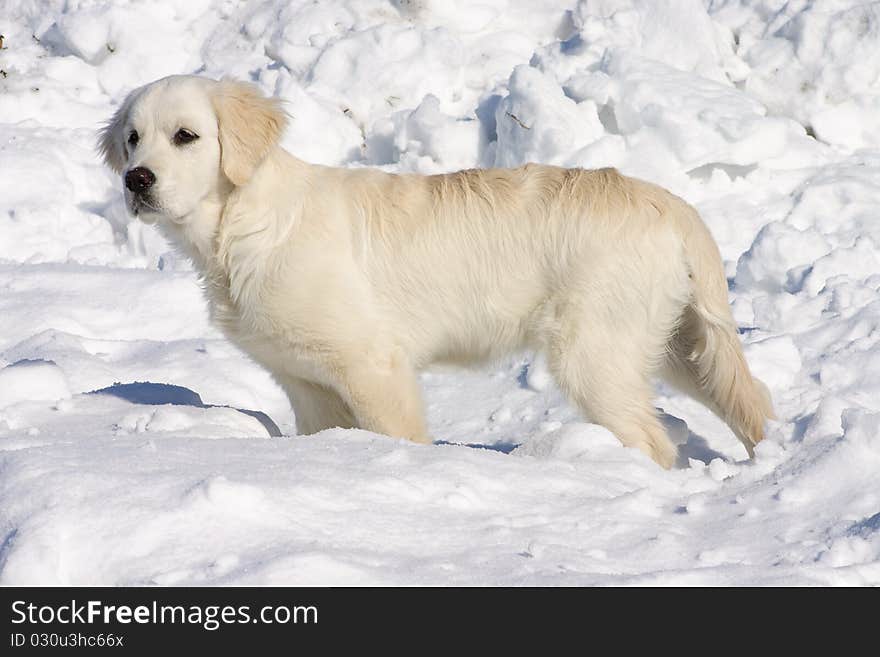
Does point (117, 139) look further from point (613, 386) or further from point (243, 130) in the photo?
point (613, 386)

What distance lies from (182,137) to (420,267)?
97cm

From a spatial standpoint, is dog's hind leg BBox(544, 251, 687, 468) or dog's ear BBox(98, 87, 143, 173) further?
dog's ear BBox(98, 87, 143, 173)

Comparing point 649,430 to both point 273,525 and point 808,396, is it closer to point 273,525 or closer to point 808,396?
point 808,396

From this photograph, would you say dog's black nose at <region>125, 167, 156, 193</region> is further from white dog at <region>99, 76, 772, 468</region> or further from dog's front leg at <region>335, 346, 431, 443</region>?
dog's front leg at <region>335, 346, 431, 443</region>

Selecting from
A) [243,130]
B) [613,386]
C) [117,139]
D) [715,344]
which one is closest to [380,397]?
[613,386]

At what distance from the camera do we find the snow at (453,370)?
8.59 feet

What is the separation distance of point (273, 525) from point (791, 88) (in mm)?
6132

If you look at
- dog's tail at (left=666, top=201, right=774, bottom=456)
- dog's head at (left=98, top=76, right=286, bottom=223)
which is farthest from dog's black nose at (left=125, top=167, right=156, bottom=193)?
dog's tail at (left=666, top=201, right=774, bottom=456)

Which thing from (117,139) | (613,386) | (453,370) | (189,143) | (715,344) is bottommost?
(453,370)

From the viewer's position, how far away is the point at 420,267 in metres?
4.23

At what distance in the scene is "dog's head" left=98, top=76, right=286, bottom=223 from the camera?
3916 mm

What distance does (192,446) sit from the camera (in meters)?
3.34

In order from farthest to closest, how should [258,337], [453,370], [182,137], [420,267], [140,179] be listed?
[453,370], [420,267], [258,337], [182,137], [140,179]
